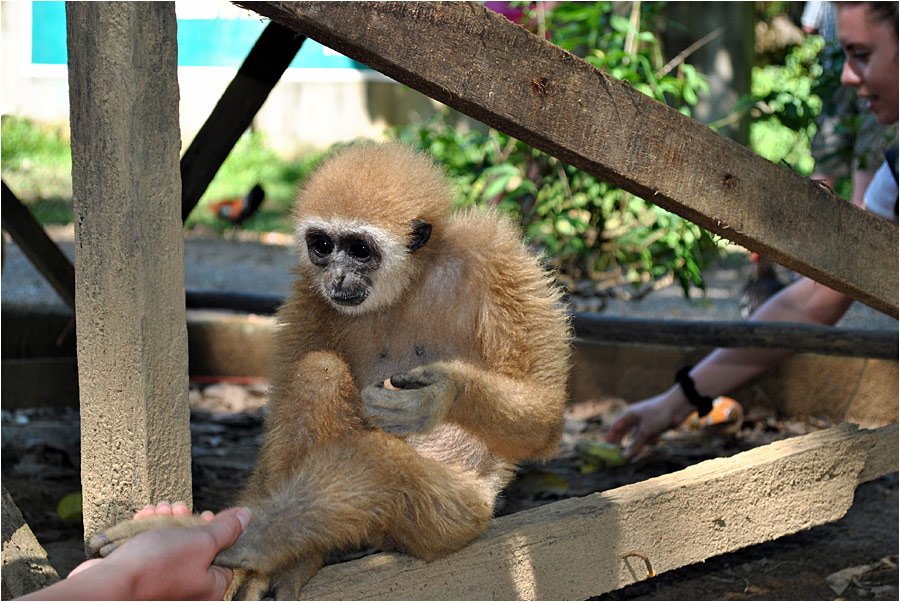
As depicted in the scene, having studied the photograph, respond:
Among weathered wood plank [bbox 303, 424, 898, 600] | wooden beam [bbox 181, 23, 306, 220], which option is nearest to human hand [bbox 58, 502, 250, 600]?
weathered wood plank [bbox 303, 424, 898, 600]

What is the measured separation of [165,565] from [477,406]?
3.56 feet

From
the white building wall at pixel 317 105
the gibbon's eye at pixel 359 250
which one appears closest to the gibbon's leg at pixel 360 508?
the gibbon's eye at pixel 359 250

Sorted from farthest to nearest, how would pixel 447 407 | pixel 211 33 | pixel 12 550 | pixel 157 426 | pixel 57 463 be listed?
pixel 211 33 → pixel 57 463 → pixel 447 407 → pixel 12 550 → pixel 157 426

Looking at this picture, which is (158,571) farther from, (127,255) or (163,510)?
(127,255)

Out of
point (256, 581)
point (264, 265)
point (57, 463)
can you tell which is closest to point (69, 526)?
point (57, 463)

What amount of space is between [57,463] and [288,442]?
2.89 meters

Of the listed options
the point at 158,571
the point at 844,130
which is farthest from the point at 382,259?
the point at 844,130

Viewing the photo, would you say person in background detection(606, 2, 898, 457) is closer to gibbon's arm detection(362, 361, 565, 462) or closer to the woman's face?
the woman's face

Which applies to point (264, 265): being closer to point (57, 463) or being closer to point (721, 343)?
point (57, 463)

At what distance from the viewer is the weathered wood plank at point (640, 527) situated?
2.79m

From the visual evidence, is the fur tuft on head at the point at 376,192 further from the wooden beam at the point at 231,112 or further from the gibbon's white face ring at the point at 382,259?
the wooden beam at the point at 231,112

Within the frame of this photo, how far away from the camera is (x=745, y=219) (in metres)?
2.96

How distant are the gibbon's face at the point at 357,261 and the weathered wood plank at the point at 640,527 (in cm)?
93

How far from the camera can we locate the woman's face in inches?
165
